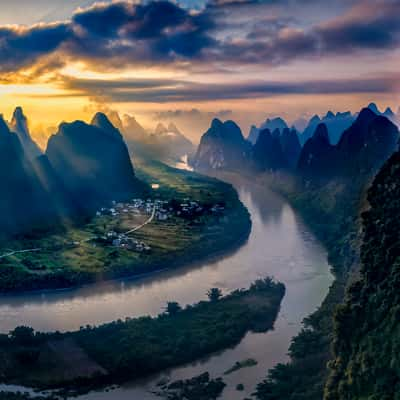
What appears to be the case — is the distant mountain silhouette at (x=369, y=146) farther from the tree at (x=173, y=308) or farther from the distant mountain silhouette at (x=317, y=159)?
the tree at (x=173, y=308)

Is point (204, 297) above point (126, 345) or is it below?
above

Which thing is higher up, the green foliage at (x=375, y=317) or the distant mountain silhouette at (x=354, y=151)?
the distant mountain silhouette at (x=354, y=151)

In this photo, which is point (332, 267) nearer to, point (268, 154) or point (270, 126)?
point (268, 154)

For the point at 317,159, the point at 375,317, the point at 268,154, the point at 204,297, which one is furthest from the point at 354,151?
the point at 375,317

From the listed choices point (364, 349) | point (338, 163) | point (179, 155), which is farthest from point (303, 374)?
point (179, 155)

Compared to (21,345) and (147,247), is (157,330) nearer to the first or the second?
(21,345)

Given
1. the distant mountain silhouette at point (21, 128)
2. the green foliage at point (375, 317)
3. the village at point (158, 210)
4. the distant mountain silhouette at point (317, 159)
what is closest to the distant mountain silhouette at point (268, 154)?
the distant mountain silhouette at point (317, 159)
